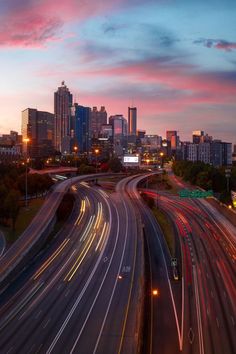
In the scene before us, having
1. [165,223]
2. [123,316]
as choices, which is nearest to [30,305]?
[123,316]

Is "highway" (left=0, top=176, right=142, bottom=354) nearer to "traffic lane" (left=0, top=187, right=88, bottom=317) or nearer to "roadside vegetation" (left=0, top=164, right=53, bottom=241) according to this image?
"traffic lane" (left=0, top=187, right=88, bottom=317)

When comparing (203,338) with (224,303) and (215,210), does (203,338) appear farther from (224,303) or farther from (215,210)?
(215,210)

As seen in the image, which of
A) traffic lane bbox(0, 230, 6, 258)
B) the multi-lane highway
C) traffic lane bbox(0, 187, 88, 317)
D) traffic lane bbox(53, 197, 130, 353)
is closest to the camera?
traffic lane bbox(53, 197, 130, 353)

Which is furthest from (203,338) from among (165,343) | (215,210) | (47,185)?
(47,185)

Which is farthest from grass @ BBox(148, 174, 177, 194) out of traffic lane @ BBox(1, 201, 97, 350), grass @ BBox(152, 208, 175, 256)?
traffic lane @ BBox(1, 201, 97, 350)

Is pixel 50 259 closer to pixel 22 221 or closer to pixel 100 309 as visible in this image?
pixel 100 309

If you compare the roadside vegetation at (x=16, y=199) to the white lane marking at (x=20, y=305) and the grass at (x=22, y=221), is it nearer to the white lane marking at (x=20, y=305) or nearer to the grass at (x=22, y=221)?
the grass at (x=22, y=221)
